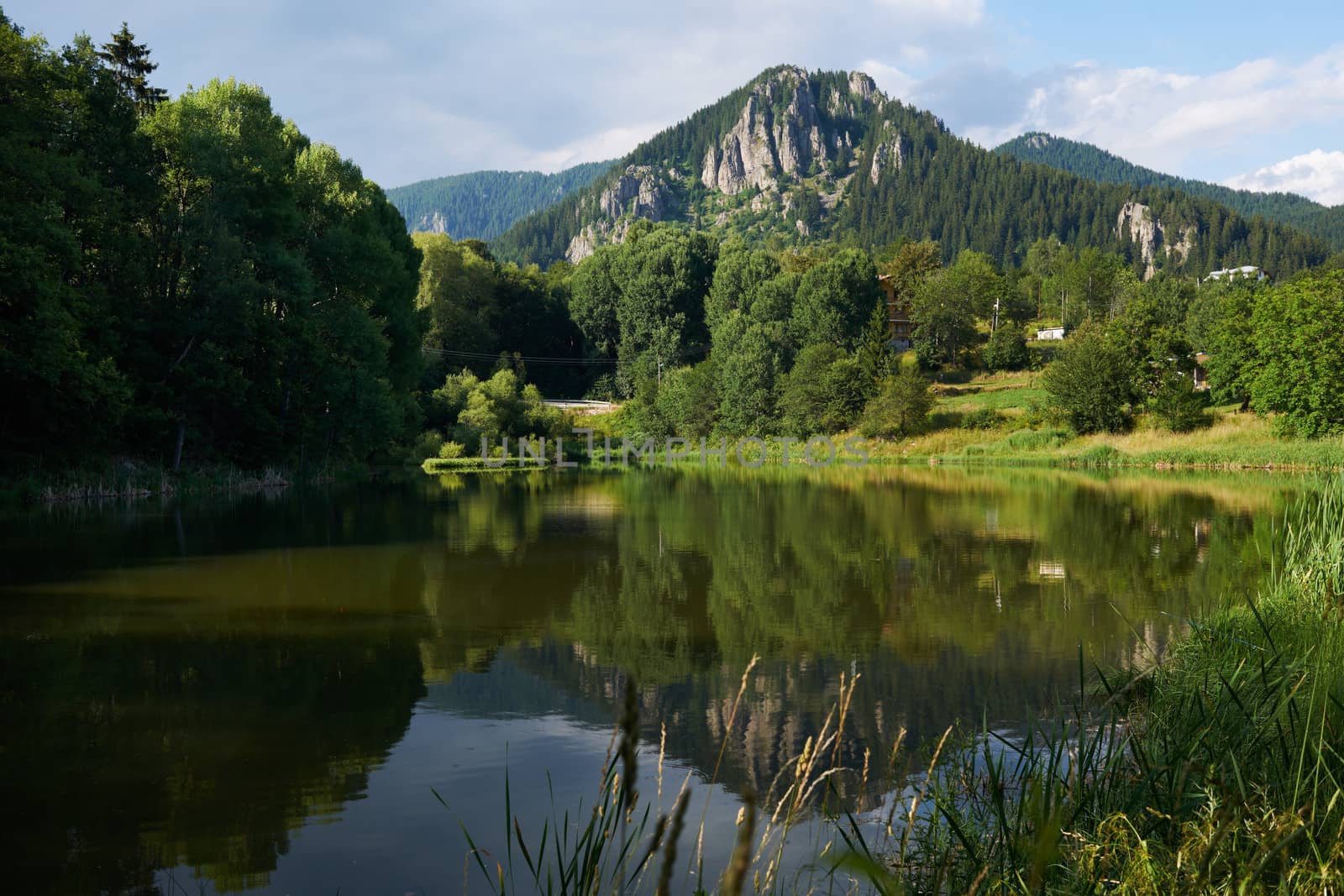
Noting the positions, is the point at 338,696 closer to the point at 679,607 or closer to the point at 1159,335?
the point at 679,607

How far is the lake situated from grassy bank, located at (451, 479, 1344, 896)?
299mm

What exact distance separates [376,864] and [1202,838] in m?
3.63

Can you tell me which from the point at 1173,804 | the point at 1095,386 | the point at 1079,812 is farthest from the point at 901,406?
the point at 1079,812

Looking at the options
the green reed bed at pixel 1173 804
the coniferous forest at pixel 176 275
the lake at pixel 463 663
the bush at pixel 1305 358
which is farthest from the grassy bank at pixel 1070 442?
the green reed bed at pixel 1173 804

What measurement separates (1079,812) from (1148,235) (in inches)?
8182

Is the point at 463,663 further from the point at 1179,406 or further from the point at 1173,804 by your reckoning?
the point at 1179,406

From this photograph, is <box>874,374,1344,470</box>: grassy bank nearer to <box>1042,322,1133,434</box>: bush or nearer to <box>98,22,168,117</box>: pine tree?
<box>1042,322,1133,434</box>: bush

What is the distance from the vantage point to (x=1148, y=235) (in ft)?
610

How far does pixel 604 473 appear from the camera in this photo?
48.1 meters

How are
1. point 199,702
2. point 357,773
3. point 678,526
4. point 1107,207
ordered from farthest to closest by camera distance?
1. point 1107,207
2. point 678,526
3. point 199,702
4. point 357,773

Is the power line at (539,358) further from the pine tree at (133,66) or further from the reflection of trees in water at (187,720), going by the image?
the reflection of trees in water at (187,720)

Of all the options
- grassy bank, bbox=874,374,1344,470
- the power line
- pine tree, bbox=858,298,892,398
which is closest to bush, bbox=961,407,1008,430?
grassy bank, bbox=874,374,1344,470

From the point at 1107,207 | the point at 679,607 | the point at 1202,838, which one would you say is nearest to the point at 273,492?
the point at 679,607

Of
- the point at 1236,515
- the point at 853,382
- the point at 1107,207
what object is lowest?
the point at 1236,515
